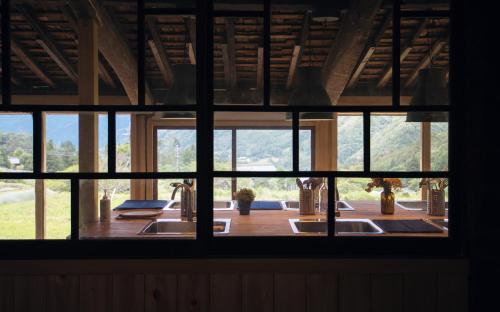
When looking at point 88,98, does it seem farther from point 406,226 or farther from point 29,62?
point 406,226

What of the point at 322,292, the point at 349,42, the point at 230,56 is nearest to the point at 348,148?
the point at 230,56

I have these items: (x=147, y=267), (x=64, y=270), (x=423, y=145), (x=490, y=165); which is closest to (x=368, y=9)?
(x=490, y=165)

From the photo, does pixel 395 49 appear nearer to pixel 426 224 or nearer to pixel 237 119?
pixel 426 224

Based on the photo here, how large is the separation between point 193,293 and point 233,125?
6.28 metres

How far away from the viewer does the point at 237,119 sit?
26.1 ft

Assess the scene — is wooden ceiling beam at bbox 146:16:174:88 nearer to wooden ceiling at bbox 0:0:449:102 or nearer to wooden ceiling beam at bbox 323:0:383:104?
wooden ceiling at bbox 0:0:449:102

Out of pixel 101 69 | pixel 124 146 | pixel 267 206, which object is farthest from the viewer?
pixel 124 146

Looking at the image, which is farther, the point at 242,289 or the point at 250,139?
the point at 250,139

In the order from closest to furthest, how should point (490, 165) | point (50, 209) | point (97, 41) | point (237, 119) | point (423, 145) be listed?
point (490, 165) < point (97, 41) < point (423, 145) < point (237, 119) < point (50, 209)

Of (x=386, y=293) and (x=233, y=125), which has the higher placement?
(x=233, y=125)

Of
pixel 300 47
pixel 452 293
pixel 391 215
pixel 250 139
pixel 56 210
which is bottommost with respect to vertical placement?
pixel 56 210

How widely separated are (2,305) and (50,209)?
7.71 metres

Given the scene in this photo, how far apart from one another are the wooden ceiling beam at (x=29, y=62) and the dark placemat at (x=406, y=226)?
14.8 feet

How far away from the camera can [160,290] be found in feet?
6.03
